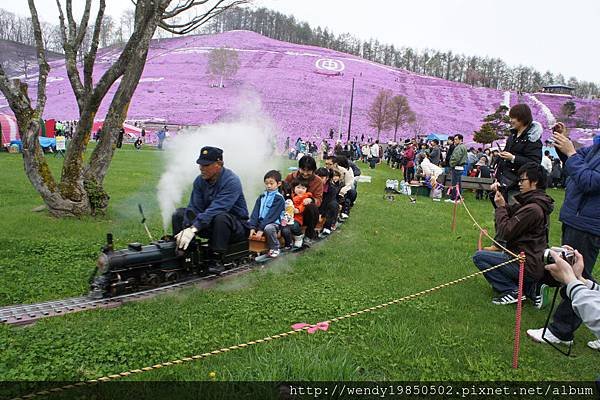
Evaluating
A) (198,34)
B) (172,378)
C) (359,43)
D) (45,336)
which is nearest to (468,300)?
(172,378)

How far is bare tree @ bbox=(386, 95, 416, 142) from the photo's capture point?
163 feet

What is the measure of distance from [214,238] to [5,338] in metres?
2.59

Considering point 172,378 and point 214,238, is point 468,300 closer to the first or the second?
point 214,238

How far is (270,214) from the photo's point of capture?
24.4 ft

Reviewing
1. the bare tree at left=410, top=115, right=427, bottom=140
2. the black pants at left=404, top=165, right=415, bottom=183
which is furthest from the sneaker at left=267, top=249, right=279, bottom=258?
the bare tree at left=410, top=115, right=427, bottom=140

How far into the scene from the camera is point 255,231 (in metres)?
7.44

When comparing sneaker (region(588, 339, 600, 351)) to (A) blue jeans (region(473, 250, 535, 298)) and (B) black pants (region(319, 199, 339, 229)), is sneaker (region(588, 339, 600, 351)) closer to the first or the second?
(A) blue jeans (region(473, 250, 535, 298))

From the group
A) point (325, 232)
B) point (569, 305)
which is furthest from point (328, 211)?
point (569, 305)

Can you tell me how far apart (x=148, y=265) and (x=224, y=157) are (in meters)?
5.54

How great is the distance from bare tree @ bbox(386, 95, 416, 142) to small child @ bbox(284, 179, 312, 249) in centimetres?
4311

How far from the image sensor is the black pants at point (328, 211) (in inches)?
361

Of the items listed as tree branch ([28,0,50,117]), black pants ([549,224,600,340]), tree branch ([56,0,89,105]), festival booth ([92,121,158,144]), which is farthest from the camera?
festival booth ([92,121,158,144])

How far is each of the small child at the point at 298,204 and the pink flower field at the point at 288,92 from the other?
115 feet

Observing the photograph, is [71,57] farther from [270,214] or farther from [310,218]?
[310,218]
